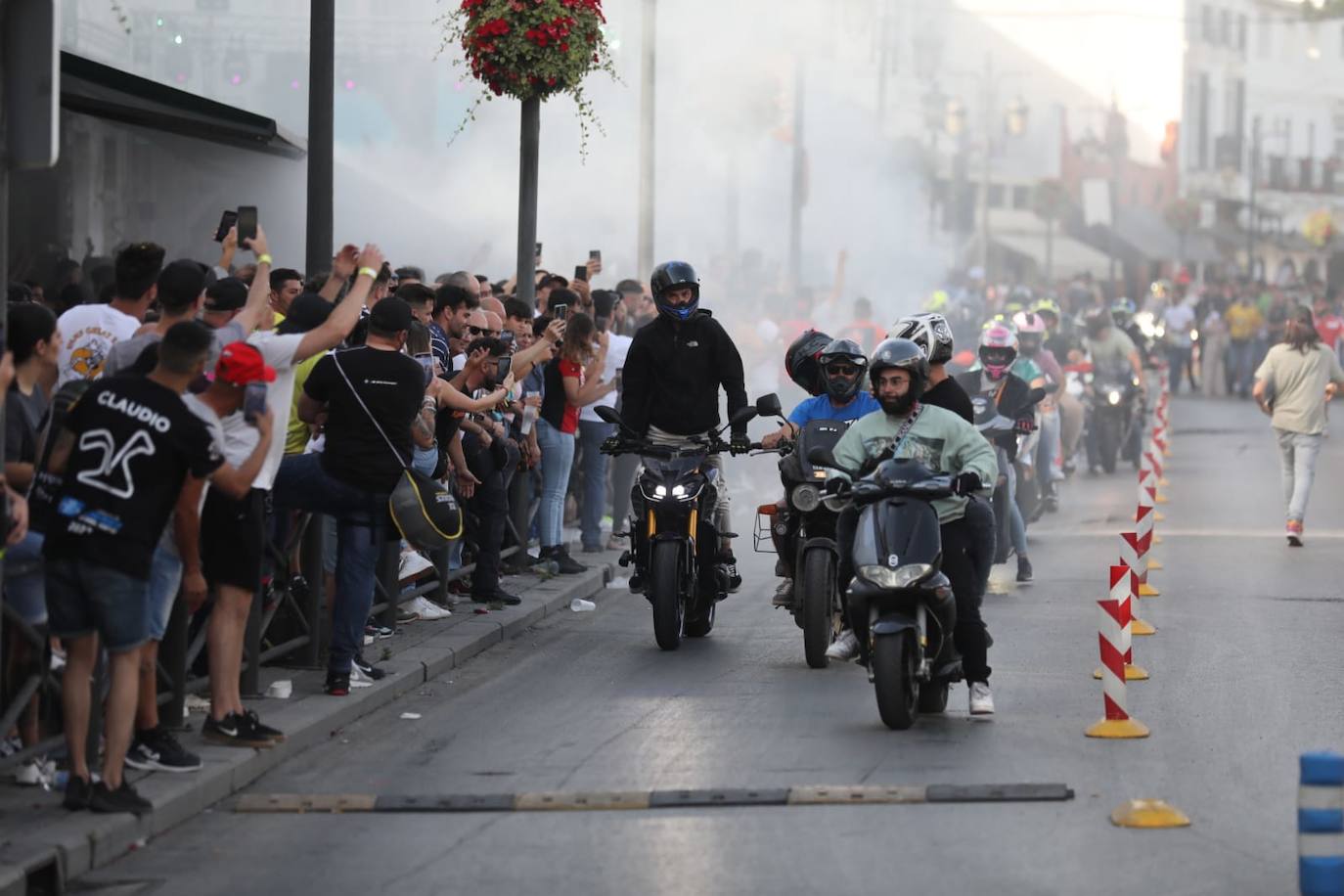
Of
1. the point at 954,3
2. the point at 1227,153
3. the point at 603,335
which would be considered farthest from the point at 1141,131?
the point at 603,335

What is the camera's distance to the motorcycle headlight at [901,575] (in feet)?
27.9

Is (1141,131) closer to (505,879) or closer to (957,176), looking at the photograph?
(957,176)

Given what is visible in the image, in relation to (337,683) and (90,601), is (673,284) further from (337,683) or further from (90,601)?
Answer: (90,601)

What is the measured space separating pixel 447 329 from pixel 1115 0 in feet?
205

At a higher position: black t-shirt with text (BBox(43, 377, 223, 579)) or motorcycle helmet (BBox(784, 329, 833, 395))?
motorcycle helmet (BBox(784, 329, 833, 395))

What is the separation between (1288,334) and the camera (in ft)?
55.3

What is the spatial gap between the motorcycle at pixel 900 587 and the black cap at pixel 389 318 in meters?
1.85

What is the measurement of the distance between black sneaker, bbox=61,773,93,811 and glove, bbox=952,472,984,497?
11.4 ft

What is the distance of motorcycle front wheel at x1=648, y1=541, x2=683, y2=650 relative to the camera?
10781 mm

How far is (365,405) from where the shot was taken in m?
8.99

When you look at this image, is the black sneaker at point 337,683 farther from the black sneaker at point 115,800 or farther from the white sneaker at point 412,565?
the black sneaker at point 115,800

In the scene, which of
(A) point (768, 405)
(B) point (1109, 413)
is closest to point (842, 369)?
(A) point (768, 405)

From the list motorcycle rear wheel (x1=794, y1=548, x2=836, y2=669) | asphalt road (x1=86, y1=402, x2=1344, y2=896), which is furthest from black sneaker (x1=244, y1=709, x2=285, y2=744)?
motorcycle rear wheel (x1=794, y1=548, x2=836, y2=669)

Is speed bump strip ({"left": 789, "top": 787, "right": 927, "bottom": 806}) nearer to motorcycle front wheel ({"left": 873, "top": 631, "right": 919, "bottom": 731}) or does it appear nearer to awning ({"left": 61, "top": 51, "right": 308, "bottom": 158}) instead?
motorcycle front wheel ({"left": 873, "top": 631, "right": 919, "bottom": 731})
